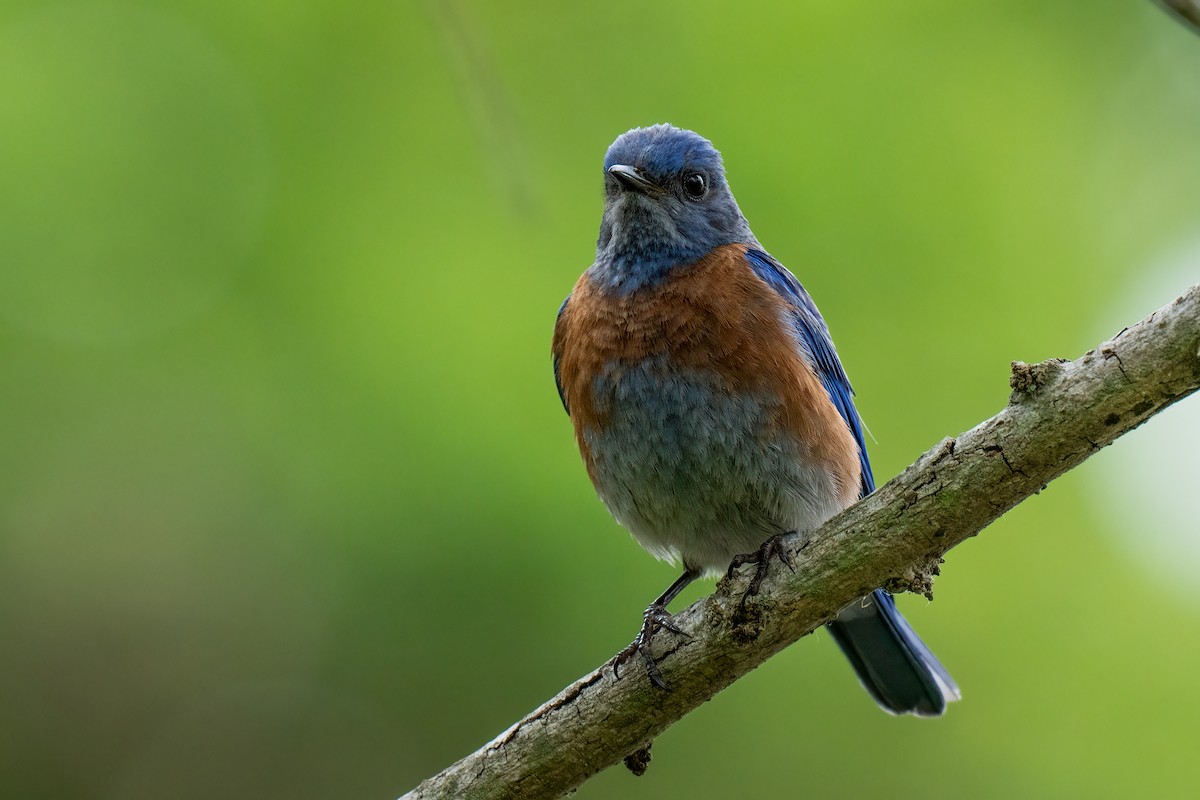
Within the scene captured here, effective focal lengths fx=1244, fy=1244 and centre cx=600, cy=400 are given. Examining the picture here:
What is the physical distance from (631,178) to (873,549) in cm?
269

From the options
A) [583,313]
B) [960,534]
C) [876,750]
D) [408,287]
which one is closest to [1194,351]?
[960,534]

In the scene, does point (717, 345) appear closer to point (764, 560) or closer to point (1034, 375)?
point (764, 560)

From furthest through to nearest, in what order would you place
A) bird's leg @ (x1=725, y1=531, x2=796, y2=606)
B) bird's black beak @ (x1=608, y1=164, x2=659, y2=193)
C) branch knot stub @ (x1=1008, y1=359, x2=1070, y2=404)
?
bird's black beak @ (x1=608, y1=164, x2=659, y2=193), bird's leg @ (x1=725, y1=531, x2=796, y2=606), branch knot stub @ (x1=1008, y1=359, x2=1070, y2=404)

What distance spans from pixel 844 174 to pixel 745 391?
3.70m

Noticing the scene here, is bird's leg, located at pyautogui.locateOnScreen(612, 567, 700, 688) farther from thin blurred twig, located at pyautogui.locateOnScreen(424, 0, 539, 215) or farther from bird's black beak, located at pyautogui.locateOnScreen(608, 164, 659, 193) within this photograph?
bird's black beak, located at pyautogui.locateOnScreen(608, 164, 659, 193)

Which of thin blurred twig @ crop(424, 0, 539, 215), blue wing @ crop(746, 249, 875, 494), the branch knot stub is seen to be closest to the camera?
thin blurred twig @ crop(424, 0, 539, 215)

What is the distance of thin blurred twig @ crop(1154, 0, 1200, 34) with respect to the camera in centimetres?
222

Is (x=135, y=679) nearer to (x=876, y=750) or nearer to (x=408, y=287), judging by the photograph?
(x=408, y=287)

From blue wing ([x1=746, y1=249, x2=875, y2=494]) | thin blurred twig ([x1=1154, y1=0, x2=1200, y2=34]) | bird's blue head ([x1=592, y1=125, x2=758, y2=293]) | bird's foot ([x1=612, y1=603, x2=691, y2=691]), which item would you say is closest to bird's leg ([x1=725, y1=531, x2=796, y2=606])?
bird's foot ([x1=612, y1=603, x2=691, y2=691])

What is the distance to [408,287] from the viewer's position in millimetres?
8625

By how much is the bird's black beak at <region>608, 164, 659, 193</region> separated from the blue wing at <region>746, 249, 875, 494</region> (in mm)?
619

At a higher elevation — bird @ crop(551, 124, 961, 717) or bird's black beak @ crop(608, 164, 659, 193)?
bird's black beak @ crop(608, 164, 659, 193)

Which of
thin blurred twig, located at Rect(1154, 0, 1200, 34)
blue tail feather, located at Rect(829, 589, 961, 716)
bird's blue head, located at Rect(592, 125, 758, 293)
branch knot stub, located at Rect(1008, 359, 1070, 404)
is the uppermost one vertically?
bird's blue head, located at Rect(592, 125, 758, 293)

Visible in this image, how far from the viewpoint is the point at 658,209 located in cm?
631
